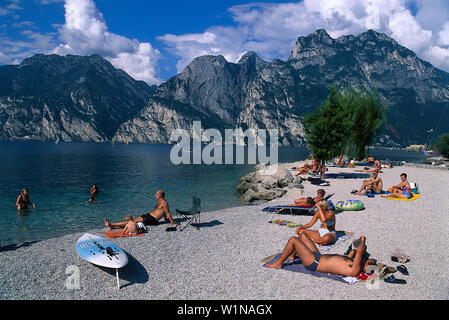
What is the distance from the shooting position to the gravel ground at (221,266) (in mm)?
6746

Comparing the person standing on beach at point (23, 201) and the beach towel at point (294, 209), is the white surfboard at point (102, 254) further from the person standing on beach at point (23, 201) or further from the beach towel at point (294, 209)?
the person standing on beach at point (23, 201)

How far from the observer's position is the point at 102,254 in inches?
311

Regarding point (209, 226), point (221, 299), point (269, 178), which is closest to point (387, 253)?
point (221, 299)

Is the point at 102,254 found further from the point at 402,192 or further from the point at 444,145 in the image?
the point at 444,145

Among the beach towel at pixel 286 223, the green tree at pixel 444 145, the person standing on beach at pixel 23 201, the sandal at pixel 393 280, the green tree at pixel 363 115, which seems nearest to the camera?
the sandal at pixel 393 280

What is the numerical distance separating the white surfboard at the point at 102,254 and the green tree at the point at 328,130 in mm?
21181

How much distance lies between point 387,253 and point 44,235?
14.4m

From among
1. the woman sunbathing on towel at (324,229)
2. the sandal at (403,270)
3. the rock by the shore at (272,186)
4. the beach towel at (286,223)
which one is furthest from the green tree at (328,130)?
the sandal at (403,270)

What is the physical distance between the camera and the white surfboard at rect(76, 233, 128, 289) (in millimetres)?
7484

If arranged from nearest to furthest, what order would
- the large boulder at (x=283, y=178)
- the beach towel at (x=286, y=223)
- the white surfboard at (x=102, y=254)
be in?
the white surfboard at (x=102, y=254) < the beach towel at (x=286, y=223) < the large boulder at (x=283, y=178)

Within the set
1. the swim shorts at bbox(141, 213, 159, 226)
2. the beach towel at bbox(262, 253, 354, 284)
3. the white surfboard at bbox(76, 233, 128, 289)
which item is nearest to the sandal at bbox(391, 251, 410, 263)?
the beach towel at bbox(262, 253, 354, 284)

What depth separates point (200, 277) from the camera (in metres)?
7.59

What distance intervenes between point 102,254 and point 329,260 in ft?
19.5

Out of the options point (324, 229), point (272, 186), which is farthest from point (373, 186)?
point (324, 229)
